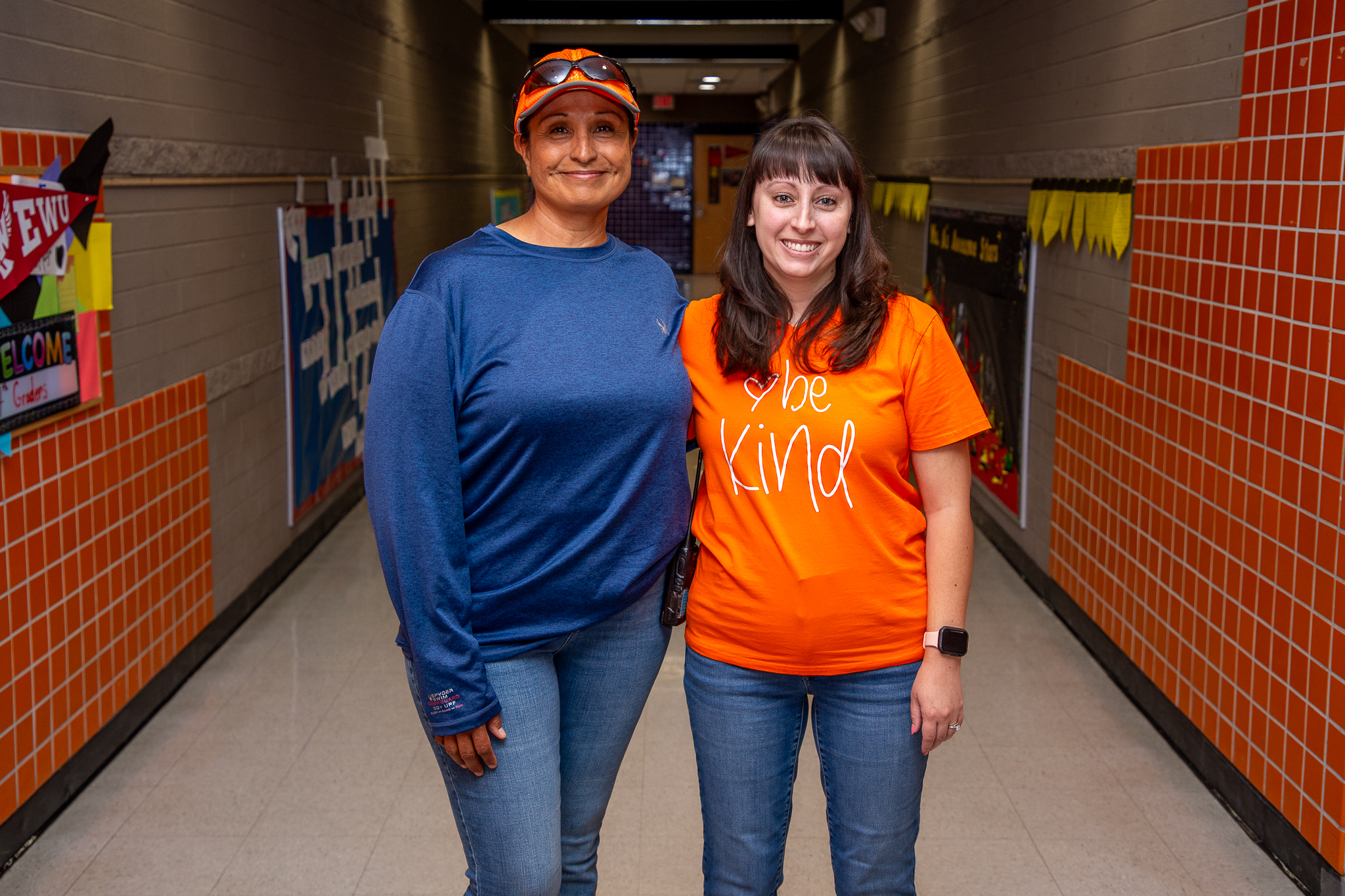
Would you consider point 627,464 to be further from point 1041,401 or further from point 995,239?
point 995,239

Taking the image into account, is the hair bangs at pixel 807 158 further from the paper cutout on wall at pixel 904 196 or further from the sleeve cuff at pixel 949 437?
the paper cutout on wall at pixel 904 196

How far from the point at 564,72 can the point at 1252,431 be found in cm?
183

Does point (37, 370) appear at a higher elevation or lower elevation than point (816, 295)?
lower

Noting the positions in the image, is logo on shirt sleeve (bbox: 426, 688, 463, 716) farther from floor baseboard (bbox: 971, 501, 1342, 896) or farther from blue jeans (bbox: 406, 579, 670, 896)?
floor baseboard (bbox: 971, 501, 1342, 896)

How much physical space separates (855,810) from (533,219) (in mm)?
918

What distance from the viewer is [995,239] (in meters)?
4.65

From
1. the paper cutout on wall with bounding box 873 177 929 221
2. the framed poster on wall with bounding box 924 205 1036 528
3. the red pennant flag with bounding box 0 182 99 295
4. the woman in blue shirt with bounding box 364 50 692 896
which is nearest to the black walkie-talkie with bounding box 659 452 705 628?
the woman in blue shirt with bounding box 364 50 692 896

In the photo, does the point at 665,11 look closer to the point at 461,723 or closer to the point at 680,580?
the point at 680,580

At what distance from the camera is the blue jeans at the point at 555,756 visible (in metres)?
1.48

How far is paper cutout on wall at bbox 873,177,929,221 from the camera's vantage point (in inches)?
243

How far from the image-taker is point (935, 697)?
1.47 m

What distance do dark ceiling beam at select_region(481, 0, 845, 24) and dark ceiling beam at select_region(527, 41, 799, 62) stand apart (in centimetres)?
207

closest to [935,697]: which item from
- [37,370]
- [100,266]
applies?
[37,370]

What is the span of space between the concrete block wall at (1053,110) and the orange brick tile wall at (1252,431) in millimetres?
144
